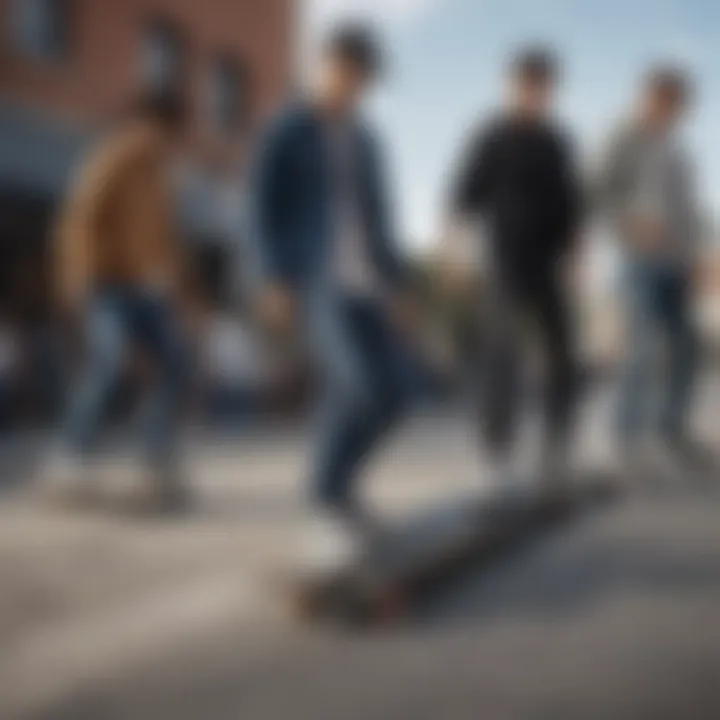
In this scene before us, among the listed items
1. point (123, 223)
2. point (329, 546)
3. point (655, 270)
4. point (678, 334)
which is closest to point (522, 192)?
point (655, 270)

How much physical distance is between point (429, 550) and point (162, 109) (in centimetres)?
159

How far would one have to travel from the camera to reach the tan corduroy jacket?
3.41m

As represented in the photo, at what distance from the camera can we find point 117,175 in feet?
11.2

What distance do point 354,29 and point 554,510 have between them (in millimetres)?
1439

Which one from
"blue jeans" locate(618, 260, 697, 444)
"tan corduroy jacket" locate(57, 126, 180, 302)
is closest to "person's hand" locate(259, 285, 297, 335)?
"tan corduroy jacket" locate(57, 126, 180, 302)

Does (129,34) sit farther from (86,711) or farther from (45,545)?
(86,711)

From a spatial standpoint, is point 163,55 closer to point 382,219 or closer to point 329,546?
point 382,219

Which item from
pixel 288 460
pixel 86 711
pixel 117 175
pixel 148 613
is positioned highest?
pixel 117 175

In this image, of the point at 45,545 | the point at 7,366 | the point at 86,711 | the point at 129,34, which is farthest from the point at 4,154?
the point at 86,711

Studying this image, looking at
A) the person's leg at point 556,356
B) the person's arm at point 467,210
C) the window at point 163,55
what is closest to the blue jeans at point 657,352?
the person's leg at point 556,356

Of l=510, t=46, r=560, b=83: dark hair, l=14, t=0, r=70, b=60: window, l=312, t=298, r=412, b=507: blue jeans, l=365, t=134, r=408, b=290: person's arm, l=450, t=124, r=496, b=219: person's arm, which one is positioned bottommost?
l=312, t=298, r=412, b=507: blue jeans

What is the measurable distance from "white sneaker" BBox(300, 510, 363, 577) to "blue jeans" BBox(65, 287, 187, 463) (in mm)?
1038

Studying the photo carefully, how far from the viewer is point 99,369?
3.57m

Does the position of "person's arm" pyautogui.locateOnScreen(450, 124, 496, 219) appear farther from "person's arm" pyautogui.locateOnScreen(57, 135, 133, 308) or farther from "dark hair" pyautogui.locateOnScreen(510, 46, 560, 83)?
"person's arm" pyautogui.locateOnScreen(57, 135, 133, 308)
